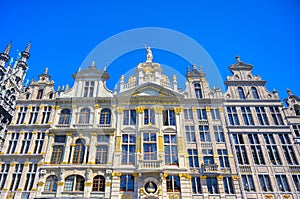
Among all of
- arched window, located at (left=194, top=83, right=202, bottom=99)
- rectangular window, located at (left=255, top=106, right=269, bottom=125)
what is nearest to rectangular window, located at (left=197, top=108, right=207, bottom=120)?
arched window, located at (left=194, top=83, right=202, bottom=99)

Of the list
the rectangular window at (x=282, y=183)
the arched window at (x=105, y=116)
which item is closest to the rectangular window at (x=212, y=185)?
the rectangular window at (x=282, y=183)

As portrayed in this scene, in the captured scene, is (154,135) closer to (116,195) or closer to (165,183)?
(165,183)

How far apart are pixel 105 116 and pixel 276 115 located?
73.2 feet

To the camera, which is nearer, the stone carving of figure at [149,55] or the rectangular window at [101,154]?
the rectangular window at [101,154]

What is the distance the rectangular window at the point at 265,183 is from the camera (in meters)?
23.9

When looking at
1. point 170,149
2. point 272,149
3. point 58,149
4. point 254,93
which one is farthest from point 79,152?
point 254,93

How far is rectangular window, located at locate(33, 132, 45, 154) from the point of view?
26.6 metres

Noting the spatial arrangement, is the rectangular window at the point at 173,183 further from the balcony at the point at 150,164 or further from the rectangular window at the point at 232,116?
the rectangular window at the point at 232,116

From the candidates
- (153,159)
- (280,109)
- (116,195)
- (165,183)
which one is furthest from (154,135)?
(280,109)

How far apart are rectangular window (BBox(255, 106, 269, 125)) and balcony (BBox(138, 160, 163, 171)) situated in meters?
14.3

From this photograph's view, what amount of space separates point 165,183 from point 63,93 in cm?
1811

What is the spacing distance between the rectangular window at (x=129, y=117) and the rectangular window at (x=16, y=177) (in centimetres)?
1327

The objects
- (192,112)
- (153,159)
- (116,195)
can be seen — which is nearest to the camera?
(116,195)

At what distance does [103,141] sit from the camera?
26.8 meters
